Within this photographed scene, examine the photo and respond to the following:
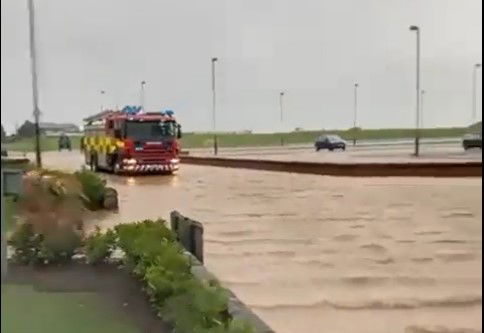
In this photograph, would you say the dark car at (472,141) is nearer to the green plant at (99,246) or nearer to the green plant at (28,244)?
the green plant at (28,244)

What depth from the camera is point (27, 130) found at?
1.90 metres

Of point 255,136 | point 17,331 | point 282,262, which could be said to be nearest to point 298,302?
point 282,262

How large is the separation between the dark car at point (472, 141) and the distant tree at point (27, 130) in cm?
94

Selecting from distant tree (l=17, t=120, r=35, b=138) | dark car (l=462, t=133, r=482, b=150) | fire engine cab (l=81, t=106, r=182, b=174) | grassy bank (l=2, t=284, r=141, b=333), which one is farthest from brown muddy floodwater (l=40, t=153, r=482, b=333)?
distant tree (l=17, t=120, r=35, b=138)

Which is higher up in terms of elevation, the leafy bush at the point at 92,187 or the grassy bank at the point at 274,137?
the grassy bank at the point at 274,137

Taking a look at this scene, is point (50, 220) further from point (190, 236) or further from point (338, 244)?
point (338, 244)

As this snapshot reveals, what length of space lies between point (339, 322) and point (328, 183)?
133 centimetres

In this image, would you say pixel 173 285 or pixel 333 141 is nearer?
pixel 333 141

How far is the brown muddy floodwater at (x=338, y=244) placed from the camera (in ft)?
5.03

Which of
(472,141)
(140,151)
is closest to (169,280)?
(472,141)

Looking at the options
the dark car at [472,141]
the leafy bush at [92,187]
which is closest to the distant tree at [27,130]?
the dark car at [472,141]

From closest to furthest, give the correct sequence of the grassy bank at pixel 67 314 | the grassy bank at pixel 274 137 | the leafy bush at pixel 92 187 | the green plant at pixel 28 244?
the grassy bank at pixel 274 137 < the grassy bank at pixel 67 314 < the green plant at pixel 28 244 < the leafy bush at pixel 92 187

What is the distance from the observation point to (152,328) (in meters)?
2.37

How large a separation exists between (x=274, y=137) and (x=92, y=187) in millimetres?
1815
